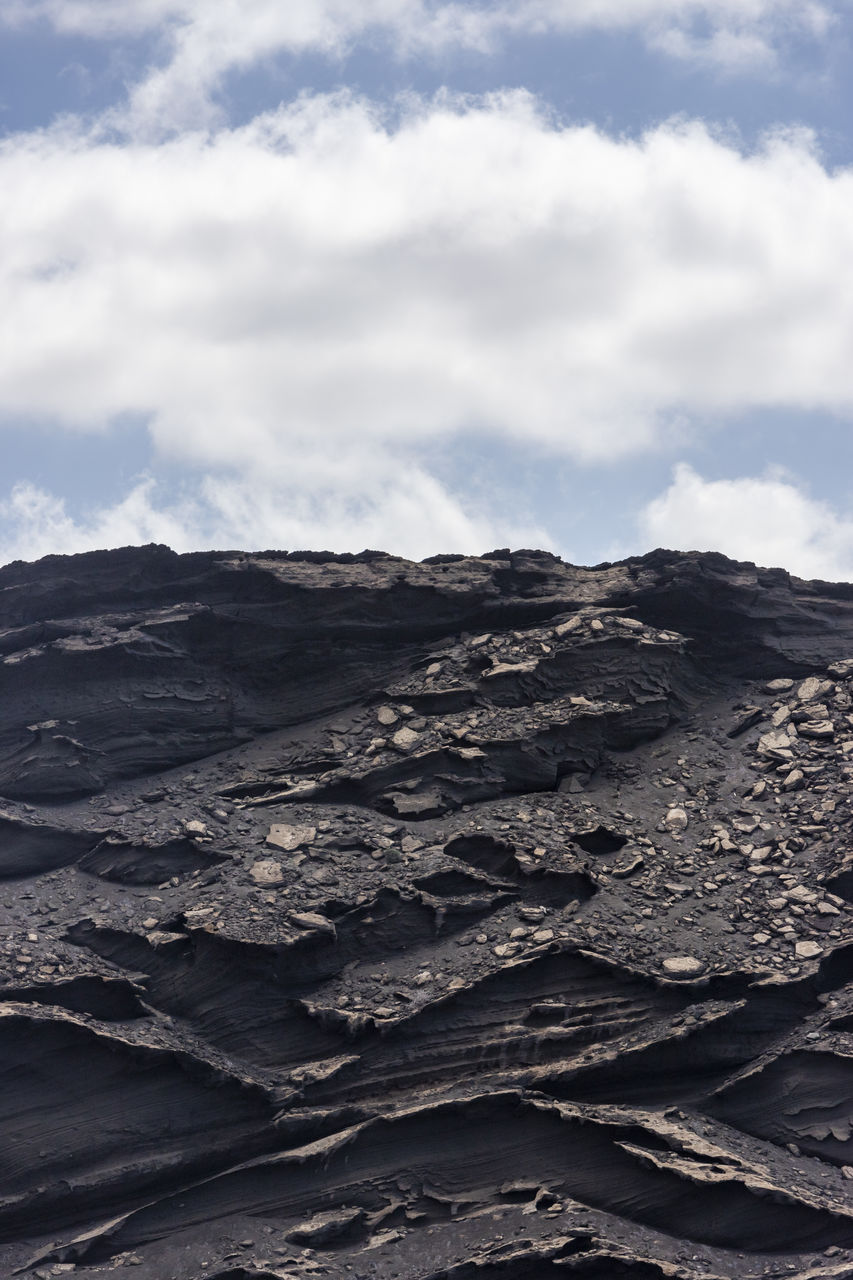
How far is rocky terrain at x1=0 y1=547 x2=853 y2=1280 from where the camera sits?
14.1 metres

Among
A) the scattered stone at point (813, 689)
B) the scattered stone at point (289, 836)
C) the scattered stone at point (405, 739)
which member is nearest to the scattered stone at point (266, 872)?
the scattered stone at point (289, 836)

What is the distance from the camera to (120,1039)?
15109mm

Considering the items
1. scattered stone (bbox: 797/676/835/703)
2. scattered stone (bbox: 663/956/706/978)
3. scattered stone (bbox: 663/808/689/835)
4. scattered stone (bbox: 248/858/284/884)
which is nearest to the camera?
scattered stone (bbox: 663/956/706/978)

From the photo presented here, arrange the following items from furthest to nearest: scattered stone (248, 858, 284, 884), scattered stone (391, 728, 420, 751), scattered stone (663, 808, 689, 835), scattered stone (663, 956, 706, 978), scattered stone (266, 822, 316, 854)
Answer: scattered stone (391, 728, 420, 751)
scattered stone (663, 808, 689, 835)
scattered stone (266, 822, 316, 854)
scattered stone (248, 858, 284, 884)
scattered stone (663, 956, 706, 978)

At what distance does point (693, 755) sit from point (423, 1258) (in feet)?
38.7

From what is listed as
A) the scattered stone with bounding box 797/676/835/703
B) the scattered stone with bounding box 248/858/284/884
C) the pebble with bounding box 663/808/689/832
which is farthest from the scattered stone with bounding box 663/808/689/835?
the scattered stone with bounding box 248/858/284/884

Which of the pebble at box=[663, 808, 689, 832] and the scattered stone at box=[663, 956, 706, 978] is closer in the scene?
the scattered stone at box=[663, 956, 706, 978]

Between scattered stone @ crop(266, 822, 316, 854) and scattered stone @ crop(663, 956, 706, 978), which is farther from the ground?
scattered stone @ crop(266, 822, 316, 854)

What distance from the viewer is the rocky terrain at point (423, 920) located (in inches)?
554

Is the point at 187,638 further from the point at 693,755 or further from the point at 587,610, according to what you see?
the point at 693,755

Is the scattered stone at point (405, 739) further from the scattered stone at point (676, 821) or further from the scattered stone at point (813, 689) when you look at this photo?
the scattered stone at point (813, 689)

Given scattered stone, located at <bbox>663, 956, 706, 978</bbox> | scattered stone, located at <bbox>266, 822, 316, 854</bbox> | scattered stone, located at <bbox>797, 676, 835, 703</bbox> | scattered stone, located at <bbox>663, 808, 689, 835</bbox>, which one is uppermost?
scattered stone, located at <bbox>797, 676, 835, 703</bbox>

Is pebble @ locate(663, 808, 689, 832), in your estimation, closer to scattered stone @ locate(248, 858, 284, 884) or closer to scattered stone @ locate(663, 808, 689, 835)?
scattered stone @ locate(663, 808, 689, 835)

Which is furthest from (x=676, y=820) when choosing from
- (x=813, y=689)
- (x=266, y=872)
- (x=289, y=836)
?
(x=266, y=872)
